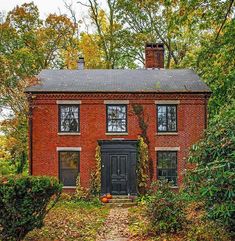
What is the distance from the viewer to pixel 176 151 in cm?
2355

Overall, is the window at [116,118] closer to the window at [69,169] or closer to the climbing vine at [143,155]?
the climbing vine at [143,155]

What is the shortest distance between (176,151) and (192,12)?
835 centimetres

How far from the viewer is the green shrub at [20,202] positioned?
10555mm

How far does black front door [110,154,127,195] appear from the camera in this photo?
22969 mm

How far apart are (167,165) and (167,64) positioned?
18.1 m

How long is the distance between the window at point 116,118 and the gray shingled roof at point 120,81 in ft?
3.39

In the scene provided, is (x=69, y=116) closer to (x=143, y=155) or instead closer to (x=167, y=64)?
(x=143, y=155)

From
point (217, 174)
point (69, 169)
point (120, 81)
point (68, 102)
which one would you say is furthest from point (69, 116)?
point (217, 174)

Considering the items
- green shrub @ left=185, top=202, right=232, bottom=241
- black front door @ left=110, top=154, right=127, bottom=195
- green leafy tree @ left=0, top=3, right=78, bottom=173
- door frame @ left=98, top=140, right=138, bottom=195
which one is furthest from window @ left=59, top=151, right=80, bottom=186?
green shrub @ left=185, top=202, right=232, bottom=241

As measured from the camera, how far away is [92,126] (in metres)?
23.6

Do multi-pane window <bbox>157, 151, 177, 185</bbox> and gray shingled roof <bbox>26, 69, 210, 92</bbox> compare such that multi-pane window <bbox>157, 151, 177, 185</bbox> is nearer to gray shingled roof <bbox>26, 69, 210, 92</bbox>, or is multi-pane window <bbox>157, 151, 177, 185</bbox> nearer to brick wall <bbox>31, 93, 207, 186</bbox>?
brick wall <bbox>31, 93, 207, 186</bbox>

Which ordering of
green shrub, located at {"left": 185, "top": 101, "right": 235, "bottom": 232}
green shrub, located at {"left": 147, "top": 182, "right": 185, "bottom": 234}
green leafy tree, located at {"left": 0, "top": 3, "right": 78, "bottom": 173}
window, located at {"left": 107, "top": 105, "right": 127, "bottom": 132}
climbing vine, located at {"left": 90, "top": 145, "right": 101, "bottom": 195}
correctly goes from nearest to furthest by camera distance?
green shrub, located at {"left": 185, "top": 101, "right": 235, "bottom": 232} < green shrub, located at {"left": 147, "top": 182, "right": 185, "bottom": 234} < climbing vine, located at {"left": 90, "top": 145, "right": 101, "bottom": 195} < window, located at {"left": 107, "top": 105, "right": 127, "bottom": 132} < green leafy tree, located at {"left": 0, "top": 3, "right": 78, "bottom": 173}

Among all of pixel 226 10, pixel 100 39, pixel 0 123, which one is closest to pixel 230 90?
pixel 226 10

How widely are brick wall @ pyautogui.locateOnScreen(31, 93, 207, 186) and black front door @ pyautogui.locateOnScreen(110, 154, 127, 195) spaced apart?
1136mm
